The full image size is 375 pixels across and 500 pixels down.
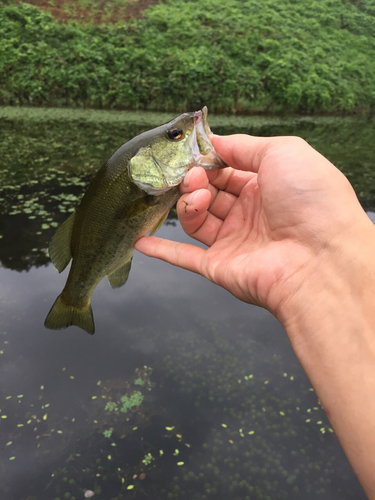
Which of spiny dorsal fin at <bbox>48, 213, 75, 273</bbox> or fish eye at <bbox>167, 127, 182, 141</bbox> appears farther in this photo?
spiny dorsal fin at <bbox>48, 213, 75, 273</bbox>

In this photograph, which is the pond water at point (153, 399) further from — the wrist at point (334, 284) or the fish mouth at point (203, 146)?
the fish mouth at point (203, 146)

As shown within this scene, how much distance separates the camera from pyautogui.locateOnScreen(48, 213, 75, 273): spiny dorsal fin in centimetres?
279

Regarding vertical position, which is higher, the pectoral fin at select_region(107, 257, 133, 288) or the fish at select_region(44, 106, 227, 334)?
the fish at select_region(44, 106, 227, 334)

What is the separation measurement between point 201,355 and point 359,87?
2290 centimetres

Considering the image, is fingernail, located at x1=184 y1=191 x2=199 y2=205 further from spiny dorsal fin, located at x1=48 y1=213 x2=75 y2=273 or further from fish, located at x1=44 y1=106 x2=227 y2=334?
spiny dorsal fin, located at x1=48 y1=213 x2=75 y2=273

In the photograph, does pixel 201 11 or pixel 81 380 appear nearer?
pixel 81 380

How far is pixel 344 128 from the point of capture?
1725cm

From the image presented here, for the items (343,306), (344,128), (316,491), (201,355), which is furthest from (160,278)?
(344,128)

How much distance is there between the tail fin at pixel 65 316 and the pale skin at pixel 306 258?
803 millimetres

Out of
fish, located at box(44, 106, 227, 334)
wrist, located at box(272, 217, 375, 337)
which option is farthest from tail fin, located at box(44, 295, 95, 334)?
wrist, located at box(272, 217, 375, 337)

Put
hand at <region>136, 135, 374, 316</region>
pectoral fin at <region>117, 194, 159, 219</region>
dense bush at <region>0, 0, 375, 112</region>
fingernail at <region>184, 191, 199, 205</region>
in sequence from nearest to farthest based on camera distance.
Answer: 1. hand at <region>136, 135, 374, 316</region>
2. fingernail at <region>184, 191, 199, 205</region>
3. pectoral fin at <region>117, 194, 159, 219</region>
4. dense bush at <region>0, 0, 375, 112</region>

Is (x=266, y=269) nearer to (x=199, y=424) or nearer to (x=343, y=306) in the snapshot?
(x=343, y=306)

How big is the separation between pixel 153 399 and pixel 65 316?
1.53 m

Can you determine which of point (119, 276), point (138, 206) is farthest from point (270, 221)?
point (119, 276)
